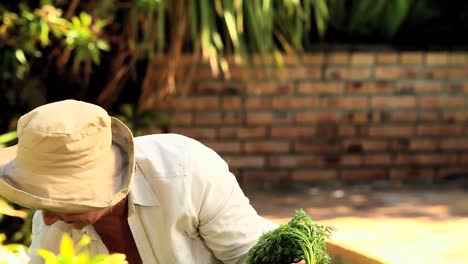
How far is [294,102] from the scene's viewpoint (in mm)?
6645

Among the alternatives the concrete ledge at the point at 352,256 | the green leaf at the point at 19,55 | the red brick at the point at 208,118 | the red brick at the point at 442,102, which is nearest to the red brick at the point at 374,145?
the red brick at the point at 442,102

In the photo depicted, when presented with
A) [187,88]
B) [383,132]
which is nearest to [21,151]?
[187,88]

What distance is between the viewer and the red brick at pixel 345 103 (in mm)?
6695

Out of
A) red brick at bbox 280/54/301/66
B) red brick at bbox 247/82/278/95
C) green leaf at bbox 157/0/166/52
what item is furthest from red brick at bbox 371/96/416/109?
green leaf at bbox 157/0/166/52

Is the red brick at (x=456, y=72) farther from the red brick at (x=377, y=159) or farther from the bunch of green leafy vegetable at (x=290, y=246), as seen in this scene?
the bunch of green leafy vegetable at (x=290, y=246)

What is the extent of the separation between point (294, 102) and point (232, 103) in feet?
1.34

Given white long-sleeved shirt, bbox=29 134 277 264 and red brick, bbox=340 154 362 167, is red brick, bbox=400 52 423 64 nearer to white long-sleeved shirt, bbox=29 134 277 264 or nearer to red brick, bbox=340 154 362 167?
red brick, bbox=340 154 362 167

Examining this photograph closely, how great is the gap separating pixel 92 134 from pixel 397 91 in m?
4.40

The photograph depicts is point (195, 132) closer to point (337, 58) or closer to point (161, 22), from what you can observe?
point (161, 22)

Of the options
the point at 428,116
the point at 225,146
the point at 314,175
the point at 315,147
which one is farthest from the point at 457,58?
the point at 225,146

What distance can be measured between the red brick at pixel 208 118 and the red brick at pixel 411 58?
128 centimetres

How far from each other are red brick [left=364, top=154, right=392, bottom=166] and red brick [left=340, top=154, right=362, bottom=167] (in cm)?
5

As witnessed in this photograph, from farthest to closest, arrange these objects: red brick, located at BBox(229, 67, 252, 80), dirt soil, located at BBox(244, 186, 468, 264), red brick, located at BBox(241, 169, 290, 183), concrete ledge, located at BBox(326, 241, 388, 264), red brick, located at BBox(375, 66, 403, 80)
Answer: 1. red brick, located at BBox(375, 66, 403, 80)
2. red brick, located at BBox(241, 169, 290, 183)
3. red brick, located at BBox(229, 67, 252, 80)
4. dirt soil, located at BBox(244, 186, 468, 264)
5. concrete ledge, located at BBox(326, 241, 388, 264)

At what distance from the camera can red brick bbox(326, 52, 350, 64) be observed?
6.68m
